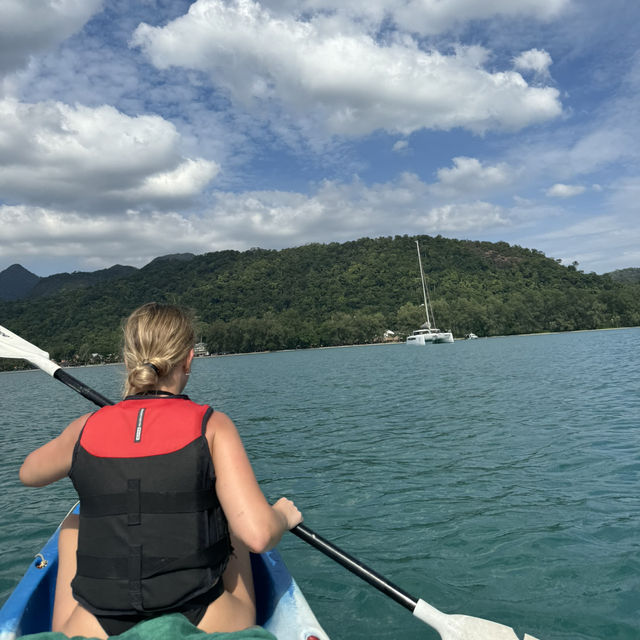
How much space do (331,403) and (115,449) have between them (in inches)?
644

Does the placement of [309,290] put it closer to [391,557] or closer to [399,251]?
[399,251]

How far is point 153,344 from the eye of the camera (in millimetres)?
2395

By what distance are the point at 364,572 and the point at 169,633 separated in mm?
1766

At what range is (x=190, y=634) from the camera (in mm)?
1947

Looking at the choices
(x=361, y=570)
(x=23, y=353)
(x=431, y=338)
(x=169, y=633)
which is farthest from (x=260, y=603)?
(x=431, y=338)

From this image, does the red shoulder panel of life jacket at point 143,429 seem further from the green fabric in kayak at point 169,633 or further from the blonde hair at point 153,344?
the green fabric in kayak at point 169,633

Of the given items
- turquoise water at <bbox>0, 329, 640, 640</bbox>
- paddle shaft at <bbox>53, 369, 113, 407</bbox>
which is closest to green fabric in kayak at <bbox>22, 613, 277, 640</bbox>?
paddle shaft at <bbox>53, 369, 113, 407</bbox>

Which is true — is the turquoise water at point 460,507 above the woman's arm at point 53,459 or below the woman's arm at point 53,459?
below

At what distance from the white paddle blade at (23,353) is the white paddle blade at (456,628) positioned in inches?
129

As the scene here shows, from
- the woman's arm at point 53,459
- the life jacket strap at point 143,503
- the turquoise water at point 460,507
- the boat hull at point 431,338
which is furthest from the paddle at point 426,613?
the boat hull at point 431,338

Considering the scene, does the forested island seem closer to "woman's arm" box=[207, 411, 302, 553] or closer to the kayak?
the kayak

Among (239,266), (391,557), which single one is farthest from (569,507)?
(239,266)

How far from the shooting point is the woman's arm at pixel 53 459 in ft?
7.65

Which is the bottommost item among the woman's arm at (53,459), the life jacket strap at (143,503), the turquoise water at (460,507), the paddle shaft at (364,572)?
the turquoise water at (460,507)
